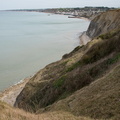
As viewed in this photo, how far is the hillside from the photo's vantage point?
25.9 ft

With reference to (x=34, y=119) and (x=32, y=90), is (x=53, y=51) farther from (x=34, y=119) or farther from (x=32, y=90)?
(x=34, y=119)

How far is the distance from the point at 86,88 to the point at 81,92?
38 cm

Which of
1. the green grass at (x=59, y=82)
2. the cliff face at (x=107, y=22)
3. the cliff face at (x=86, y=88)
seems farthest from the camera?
the cliff face at (x=107, y=22)

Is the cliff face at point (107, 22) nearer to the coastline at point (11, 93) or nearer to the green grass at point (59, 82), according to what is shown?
the coastline at point (11, 93)

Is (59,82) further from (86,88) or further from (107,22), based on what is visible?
(107,22)

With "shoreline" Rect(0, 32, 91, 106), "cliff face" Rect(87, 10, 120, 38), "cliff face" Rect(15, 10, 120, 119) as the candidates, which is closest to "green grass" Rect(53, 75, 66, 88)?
"cliff face" Rect(15, 10, 120, 119)

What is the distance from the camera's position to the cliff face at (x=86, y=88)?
814cm

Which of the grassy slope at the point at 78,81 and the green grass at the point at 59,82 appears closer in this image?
the grassy slope at the point at 78,81

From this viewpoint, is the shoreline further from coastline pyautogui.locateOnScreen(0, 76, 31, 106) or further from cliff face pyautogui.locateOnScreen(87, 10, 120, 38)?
cliff face pyautogui.locateOnScreen(87, 10, 120, 38)

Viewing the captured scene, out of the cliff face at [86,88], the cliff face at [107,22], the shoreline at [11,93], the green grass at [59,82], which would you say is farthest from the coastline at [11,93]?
the cliff face at [107,22]

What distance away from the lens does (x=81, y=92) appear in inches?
413

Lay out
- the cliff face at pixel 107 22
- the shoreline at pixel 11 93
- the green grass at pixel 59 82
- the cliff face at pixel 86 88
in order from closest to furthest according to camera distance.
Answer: the cliff face at pixel 86 88 → the green grass at pixel 59 82 → the shoreline at pixel 11 93 → the cliff face at pixel 107 22

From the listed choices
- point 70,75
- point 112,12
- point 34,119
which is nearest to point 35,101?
point 70,75

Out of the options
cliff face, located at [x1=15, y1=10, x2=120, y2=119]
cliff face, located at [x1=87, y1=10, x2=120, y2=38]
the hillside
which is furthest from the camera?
→ cliff face, located at [x1=87, y1=10, x2=120, y2=38]
